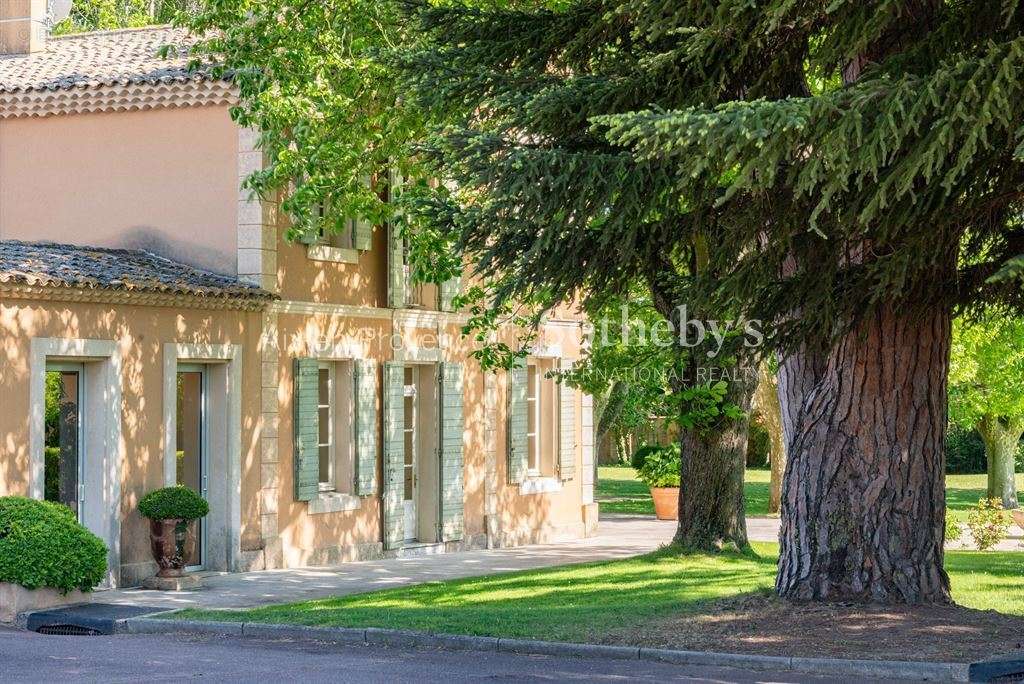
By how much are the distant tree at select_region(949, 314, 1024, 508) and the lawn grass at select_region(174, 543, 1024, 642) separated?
1075 centimetres

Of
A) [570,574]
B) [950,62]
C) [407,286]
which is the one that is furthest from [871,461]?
[407,286]

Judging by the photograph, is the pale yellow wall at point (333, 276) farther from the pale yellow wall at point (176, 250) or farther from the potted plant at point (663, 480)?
the potted plant at point (663, 480)

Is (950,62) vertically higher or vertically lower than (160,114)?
lower

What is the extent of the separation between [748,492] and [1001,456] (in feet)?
22.3

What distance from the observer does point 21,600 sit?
14.2 metres

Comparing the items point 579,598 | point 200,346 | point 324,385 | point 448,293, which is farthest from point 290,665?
point 448,293

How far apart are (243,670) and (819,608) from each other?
4.53 meters

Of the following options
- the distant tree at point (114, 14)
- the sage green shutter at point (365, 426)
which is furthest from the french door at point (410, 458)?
the distant tree at point (114, 14)

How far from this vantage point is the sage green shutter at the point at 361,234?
20734 mm

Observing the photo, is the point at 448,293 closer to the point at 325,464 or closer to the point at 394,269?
the point at 394,269

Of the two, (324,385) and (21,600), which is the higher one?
(324,385)

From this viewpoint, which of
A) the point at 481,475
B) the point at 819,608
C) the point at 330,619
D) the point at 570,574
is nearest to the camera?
the point at 819,608

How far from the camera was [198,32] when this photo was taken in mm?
17000

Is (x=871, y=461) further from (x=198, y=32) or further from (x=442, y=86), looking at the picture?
(x=198, y=32)
